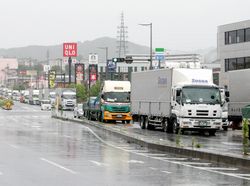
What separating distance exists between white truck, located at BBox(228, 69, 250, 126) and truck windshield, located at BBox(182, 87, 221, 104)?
4.37 m

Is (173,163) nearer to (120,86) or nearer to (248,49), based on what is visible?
(120,86)

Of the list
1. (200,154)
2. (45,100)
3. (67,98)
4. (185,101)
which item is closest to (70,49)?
(45,100)

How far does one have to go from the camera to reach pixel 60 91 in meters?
107

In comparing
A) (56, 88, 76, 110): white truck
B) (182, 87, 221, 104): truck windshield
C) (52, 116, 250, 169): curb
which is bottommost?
(52, 116, 250, 169): curb

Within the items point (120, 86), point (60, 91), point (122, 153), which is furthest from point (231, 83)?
point (60, 91)

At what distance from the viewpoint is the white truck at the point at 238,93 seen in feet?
136

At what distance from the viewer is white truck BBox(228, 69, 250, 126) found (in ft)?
136

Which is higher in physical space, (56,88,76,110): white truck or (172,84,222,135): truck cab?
(56,88,76,110): white truck

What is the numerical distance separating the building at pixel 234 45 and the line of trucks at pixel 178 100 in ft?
133

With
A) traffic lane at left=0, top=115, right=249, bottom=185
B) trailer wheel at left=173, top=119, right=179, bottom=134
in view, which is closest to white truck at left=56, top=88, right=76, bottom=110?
trailer wheel at left=173, top=119, right=179, bottom=134

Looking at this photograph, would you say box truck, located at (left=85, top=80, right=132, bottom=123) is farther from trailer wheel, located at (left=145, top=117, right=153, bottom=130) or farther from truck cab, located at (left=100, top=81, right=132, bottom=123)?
trailer wheel, located at (left=145, top=117, right=153, bottom=130)

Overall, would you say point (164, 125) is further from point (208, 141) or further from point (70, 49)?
point (70, 49)

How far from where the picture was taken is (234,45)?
294ft

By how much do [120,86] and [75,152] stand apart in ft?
95.4
